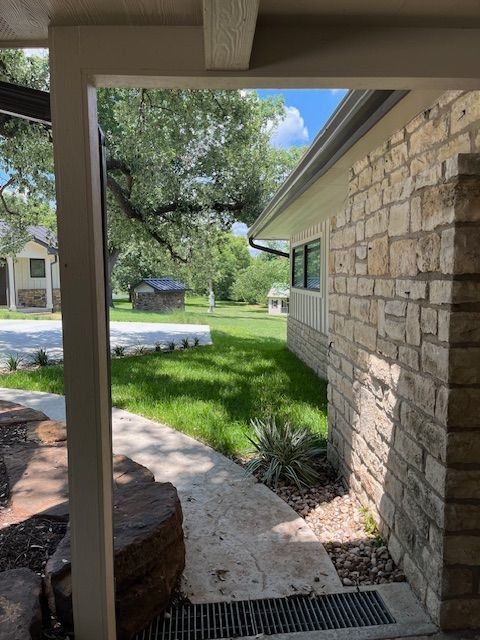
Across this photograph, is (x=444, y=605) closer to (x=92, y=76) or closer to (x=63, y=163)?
(x=63, y=163)

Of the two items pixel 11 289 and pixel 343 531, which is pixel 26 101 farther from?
pixel 11 289

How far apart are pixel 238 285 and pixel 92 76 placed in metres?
35.4

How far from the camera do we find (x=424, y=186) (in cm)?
223

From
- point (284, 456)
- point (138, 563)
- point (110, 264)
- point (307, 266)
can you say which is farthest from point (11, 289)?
point (138, 563)

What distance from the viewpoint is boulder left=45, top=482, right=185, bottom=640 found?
185 cm

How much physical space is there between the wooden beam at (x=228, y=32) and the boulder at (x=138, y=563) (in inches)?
72.9

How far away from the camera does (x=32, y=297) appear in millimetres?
20766

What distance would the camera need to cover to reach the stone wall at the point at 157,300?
84.4ft

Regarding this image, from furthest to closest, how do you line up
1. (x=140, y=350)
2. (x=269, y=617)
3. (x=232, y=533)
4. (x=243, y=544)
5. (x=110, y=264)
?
(x=110, y=264), (x=140, y=350), (x=232, y=533), (x=243, y=544), (x=269, y=617)

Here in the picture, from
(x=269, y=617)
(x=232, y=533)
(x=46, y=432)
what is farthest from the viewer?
(x=46, y=432)

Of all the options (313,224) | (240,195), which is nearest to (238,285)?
(240,195)

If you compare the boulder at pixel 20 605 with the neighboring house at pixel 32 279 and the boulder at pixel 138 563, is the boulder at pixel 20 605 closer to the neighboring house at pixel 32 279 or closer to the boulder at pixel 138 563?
the boulder at pixel 138 563

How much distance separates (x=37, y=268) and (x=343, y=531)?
68.2ft

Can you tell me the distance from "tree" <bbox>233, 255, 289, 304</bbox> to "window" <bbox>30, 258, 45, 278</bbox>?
58.0ft
